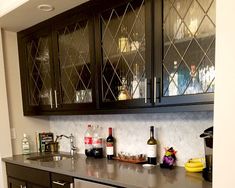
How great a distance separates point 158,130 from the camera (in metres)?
1.88

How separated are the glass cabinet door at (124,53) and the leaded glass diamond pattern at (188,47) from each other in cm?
18

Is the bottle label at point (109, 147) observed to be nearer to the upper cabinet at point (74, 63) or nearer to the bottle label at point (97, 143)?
the bottle label at point (97, 143)

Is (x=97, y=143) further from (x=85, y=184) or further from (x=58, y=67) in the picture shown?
(x=58, y=67)

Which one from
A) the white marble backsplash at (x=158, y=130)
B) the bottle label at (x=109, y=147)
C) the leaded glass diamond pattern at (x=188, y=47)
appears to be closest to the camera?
the leaded glass diamond pattern at (x=188, y=47)

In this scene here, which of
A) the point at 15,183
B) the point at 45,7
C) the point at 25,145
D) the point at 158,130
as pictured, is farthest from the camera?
the point at 25,145

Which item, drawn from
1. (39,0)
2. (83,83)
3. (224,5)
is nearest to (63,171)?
(83,83)

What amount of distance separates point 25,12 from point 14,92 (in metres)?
0.97

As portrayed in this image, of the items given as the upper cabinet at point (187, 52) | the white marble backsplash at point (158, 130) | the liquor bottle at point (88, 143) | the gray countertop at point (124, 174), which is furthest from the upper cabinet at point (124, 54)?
the liquor bottle at point (88, 143)

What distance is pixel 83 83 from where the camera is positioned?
2.06 metres

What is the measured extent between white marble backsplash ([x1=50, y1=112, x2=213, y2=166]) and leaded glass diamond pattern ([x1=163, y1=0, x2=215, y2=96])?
13.9 inches

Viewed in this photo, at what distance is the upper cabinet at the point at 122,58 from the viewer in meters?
1.34

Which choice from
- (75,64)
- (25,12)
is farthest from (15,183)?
(25,12)

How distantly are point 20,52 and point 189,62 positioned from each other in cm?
206

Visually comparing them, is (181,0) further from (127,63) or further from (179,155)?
(179,155)
